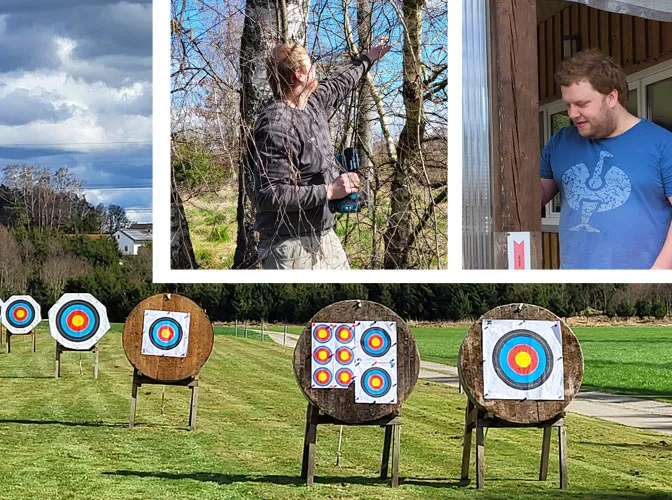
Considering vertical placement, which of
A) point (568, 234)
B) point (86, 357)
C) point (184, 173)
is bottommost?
point (86, 357)

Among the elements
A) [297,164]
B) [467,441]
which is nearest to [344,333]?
[467,441]

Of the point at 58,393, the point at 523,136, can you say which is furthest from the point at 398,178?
the point at 58,393

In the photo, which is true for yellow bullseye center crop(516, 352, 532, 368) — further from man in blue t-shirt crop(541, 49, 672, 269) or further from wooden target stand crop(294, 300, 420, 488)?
man in blue t-shirt crop(541, 49, 672, 269)

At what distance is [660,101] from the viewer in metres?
6.68

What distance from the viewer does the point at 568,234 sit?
21.2 ft

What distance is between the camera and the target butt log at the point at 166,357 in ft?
19.0

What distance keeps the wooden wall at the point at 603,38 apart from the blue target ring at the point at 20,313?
264 inches

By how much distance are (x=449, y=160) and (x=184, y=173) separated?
1667 millimetres

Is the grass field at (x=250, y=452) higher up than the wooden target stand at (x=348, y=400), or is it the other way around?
the wooden target stand at (x=348, y=400)

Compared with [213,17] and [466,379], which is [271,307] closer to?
[213,17]

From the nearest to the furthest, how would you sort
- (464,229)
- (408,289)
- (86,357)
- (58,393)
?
(464,229) < (58,393) < (86,357) < (408,289)

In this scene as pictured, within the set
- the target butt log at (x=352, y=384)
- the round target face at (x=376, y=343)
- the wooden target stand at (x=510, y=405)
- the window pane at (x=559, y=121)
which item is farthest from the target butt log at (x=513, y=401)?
the window pane at (x=559, y=121)

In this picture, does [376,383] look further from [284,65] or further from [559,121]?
[559,121]

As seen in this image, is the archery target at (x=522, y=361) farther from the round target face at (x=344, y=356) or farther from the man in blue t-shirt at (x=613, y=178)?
the man in blue t-shirt at (x=613, y=178)
